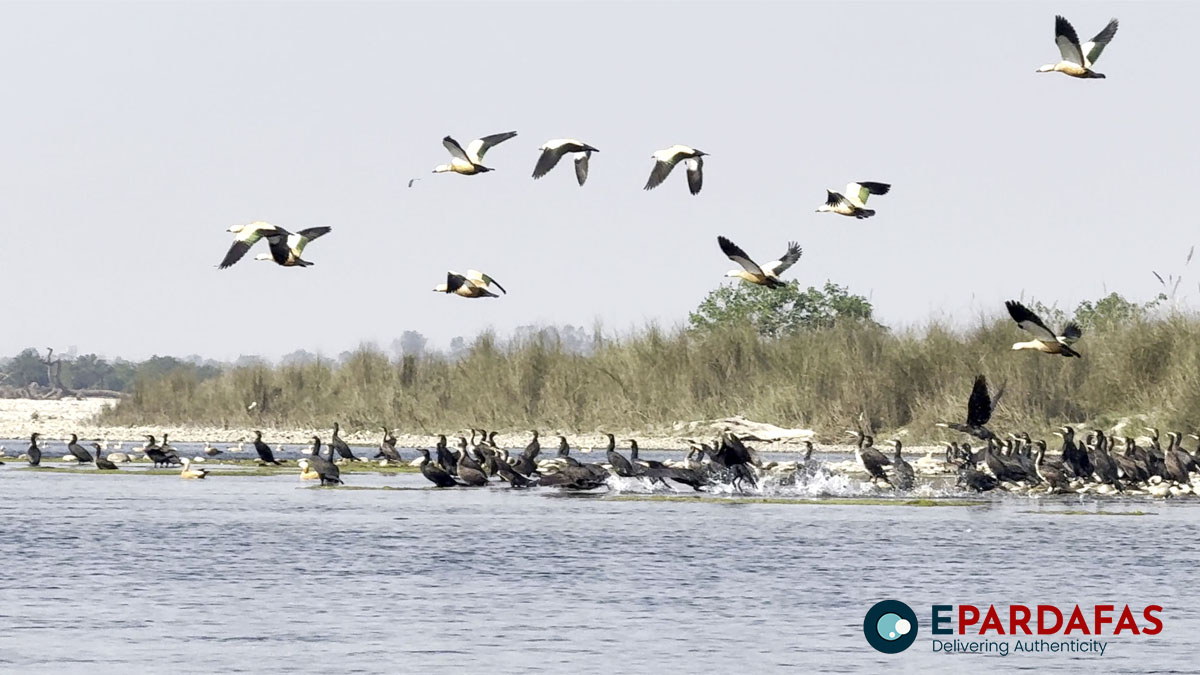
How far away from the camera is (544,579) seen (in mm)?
20625

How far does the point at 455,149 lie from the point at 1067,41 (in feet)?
23.7

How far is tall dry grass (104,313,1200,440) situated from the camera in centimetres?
4250

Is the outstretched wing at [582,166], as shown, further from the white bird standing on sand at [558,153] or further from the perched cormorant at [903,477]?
the perched cormorant at [903,477]

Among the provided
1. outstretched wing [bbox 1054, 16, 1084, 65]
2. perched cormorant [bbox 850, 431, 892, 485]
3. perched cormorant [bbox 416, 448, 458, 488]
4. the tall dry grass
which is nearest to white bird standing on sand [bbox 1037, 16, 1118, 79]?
outstretched wing [bbox 1054, 16, 1084, 65]

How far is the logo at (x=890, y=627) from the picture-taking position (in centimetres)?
1623

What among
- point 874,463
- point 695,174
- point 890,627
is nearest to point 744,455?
point 874,463

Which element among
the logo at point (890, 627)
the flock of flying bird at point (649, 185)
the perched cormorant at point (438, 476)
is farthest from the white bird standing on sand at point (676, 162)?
the perched cormorant at point (438, 476)

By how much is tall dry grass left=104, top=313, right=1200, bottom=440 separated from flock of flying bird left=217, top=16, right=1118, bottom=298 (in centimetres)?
1823

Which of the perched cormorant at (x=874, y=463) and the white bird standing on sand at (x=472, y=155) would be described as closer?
the white bird standing on sand at (x=472, y=155)

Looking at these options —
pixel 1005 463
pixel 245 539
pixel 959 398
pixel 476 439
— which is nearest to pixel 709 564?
pixel 245 539

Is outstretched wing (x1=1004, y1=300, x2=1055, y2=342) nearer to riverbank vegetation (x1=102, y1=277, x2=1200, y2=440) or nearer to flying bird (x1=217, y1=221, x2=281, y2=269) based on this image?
flying bird (x1=217, y1=221, x2=281, y2=269)

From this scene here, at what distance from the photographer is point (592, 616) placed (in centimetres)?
1786

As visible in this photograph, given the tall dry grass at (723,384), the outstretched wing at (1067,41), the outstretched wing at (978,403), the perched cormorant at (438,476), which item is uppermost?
the outstretched wing at (1067,41)

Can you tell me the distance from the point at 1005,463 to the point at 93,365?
86253 mm
